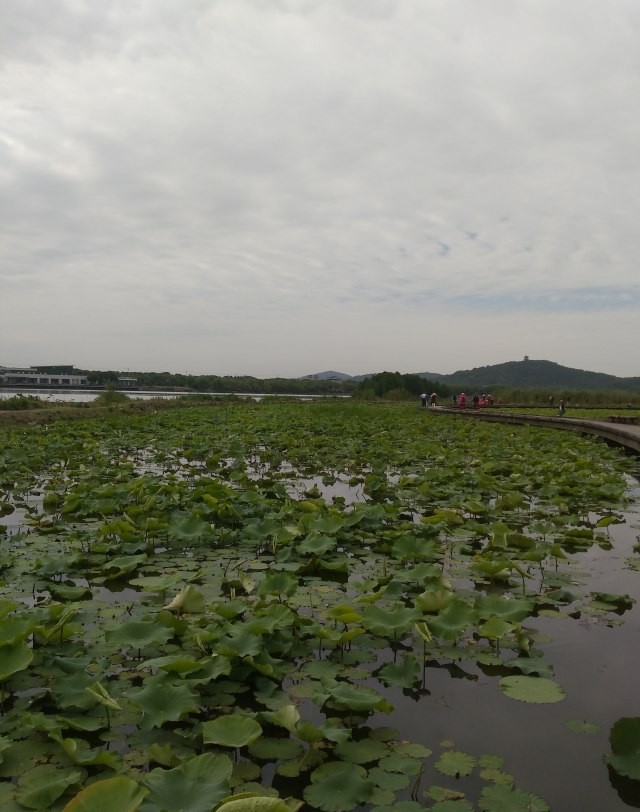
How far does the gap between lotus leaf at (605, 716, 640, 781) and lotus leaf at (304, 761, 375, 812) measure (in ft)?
2.51

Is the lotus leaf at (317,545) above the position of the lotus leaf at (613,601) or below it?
above

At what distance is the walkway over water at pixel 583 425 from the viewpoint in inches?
438

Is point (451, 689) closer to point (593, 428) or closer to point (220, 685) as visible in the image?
point (220, 685)

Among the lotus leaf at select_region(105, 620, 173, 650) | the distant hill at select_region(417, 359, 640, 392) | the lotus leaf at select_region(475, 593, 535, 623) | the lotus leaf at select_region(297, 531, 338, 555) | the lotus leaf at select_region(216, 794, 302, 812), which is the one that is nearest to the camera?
the lotus leaf at select_region(216, 794, 302, 812)

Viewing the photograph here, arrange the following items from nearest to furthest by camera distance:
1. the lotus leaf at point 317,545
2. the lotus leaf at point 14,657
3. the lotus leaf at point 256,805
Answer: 1. the lotus leaf at point 256,805
2. the lotus leaf at point 14,657
3. the lotus leaf at point 317,545

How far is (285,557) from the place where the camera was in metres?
3.99

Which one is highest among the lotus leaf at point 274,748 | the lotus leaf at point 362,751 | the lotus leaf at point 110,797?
the lotus leaf at point 110,797

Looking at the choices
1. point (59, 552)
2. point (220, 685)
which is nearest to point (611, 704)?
point (220, 685)

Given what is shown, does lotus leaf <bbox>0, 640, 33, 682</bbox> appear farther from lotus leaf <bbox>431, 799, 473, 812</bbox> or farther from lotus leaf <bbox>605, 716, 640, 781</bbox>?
lotus leaf <bbox>605, 716, 640, 781</bbox>

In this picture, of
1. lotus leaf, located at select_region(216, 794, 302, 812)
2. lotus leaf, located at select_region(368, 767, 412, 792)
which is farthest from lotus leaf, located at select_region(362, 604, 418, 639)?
lotus leaf, located at select_region(216, 794, 302, 812)

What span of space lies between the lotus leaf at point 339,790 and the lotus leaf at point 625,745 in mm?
765

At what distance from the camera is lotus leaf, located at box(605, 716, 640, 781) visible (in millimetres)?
1878

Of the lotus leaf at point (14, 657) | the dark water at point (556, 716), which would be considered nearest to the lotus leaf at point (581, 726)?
the dark water at point (556, 716)

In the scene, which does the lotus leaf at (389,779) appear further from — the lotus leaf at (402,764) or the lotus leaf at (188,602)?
the lotus leaf at (188,602)
